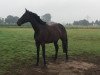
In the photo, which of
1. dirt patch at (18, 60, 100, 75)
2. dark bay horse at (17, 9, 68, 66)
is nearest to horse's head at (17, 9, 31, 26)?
dark bay horse at (17, 9, 68, 66)

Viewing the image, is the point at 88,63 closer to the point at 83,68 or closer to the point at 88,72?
the point at 83,68

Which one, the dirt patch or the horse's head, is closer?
the dirt patch

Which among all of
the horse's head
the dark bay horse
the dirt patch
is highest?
the horse's head

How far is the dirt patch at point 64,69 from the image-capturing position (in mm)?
10812

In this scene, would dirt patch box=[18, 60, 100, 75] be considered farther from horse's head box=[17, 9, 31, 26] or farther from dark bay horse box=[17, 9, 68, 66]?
horse's head box=[17, 9, 31, 26]

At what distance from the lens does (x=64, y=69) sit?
1159 cm

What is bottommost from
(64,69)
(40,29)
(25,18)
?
(64,69)

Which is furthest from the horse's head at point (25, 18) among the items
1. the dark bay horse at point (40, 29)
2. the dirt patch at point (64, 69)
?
the dirt patch at point (64, 69)

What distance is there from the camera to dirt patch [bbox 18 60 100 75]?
10.8 m

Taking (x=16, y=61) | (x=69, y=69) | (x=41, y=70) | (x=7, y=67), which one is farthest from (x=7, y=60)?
(x=69, y=69)

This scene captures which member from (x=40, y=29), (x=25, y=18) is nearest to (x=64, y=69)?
(x=40, y=29)

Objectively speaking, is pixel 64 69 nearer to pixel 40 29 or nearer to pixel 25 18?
pixel 40 29

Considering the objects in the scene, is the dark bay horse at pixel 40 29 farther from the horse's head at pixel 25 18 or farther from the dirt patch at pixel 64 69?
the dirt patch at pixel 64 69

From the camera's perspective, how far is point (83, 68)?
12.0m
